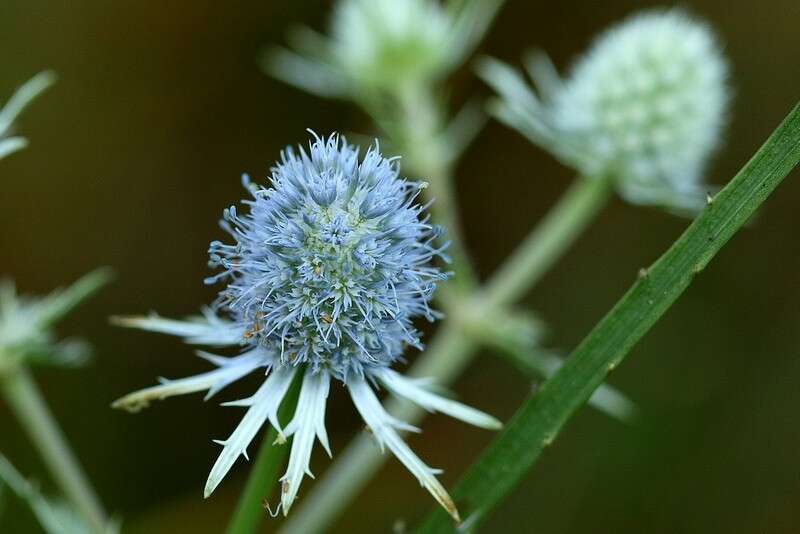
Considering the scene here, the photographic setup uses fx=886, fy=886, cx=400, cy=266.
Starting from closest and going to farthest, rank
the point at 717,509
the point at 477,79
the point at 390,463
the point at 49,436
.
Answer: the point at 49,436 → the point at 717,509 → the point at 390,463 → the point at 477,79

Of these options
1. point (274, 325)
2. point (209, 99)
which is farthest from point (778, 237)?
point (274, 325)

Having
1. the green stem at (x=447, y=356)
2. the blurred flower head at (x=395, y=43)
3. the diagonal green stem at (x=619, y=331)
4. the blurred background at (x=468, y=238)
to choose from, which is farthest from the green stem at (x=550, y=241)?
the blurred background at (x=468, y=238)

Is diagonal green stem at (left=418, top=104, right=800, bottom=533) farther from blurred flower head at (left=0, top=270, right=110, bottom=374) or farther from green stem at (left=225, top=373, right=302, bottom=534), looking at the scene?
blurred flower head at (left=0, top=270, right=110, bottom=374)

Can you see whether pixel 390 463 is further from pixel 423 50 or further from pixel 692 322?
pixel 423 50

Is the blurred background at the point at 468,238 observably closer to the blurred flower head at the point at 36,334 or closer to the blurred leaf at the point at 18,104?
the blurred flower head at the point at 36,334

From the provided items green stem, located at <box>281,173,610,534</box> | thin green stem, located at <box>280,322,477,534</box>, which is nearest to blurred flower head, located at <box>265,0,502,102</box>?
green stem, located at <box>281,173,610,534</box>

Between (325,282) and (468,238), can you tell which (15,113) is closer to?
(325,282)
